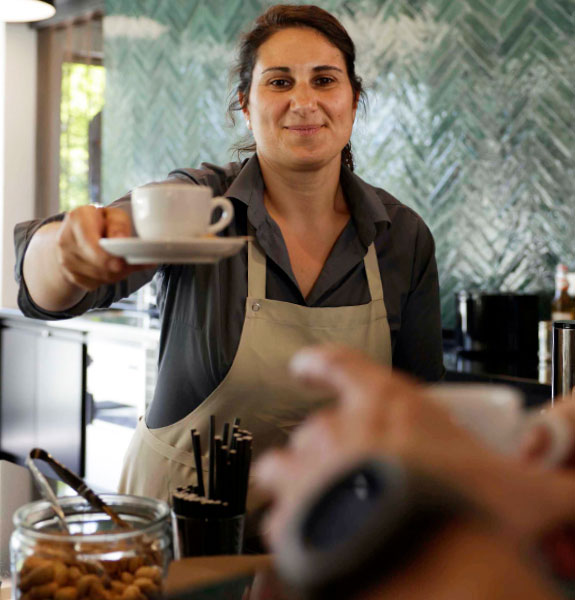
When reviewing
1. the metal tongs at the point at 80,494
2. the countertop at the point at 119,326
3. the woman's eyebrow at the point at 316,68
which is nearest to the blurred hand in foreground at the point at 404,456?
the metal tongs at the point at 80,494

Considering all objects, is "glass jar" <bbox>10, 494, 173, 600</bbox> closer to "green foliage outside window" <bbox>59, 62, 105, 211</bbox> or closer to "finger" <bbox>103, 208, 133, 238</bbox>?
"finger" <bbox>103, 208, 133, 238</bbox>

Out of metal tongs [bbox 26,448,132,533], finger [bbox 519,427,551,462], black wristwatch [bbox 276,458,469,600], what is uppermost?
finger [bbox 519,427,551,462]

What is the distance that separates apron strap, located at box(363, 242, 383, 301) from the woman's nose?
290mm

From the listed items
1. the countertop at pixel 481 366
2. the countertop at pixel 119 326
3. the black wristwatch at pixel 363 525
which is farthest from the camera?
the countertop at pixel 119 326

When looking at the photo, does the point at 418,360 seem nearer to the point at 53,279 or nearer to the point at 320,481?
the point at 53,279

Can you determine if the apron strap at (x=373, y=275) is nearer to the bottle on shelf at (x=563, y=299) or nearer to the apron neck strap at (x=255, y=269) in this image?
the apron neck strap at (x=255, y=269)

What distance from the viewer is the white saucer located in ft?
2.77

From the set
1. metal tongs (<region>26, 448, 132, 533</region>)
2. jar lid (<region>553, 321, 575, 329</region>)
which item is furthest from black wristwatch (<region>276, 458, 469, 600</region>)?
jar lid (<region>553, 321, 575, 329</region>)

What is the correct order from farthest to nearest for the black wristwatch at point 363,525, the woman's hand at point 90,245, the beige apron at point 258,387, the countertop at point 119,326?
the countertop at point 119,326
the beige apron at point 258,387
the woman's hand at point 90,245
the black wristwatch at point 363,525

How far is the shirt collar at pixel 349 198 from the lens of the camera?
1447 millimetres

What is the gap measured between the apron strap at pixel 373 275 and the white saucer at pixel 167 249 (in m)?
0.63

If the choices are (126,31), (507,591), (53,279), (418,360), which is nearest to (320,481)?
(507,591)

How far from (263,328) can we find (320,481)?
1.04m

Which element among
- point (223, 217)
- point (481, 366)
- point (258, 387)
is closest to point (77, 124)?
point (481, 366)
